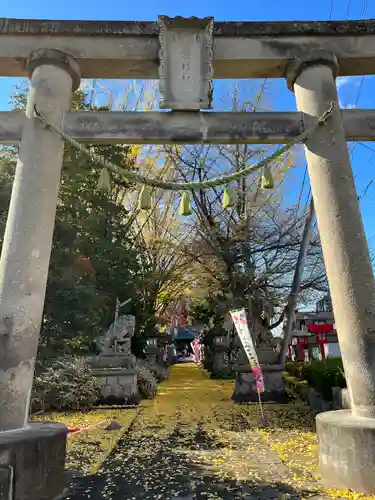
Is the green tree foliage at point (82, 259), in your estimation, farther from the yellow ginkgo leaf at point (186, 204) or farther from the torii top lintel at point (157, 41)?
the yellow ginkgo leaf at point (186, 204)

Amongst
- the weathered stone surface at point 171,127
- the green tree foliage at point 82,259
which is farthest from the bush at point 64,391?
the weathered stone surface at point 171,127

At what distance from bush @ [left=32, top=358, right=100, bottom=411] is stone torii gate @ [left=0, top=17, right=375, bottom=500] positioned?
7040mm

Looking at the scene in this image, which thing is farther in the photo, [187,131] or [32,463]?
[187,131]

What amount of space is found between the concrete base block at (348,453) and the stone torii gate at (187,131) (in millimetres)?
13

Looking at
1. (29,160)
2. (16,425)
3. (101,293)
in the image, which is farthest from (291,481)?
(101,293)

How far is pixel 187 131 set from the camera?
18.6ft

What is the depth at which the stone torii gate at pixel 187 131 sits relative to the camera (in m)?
4.54

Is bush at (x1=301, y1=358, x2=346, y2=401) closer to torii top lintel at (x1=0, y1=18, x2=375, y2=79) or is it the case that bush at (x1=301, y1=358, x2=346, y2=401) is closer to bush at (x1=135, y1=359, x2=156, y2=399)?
bush at (x1=135, y1=359, x2=156, y2=399)

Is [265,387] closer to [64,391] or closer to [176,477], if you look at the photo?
[64,391]

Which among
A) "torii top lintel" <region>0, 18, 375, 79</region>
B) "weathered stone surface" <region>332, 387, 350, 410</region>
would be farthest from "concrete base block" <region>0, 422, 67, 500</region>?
"weathered stone surface" <region>332, 387, 350, 410</region>

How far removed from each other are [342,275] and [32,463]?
13.6ft

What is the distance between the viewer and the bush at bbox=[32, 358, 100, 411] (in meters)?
11.1

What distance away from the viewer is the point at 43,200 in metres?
5.17

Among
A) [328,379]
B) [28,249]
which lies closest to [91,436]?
[28,249]
